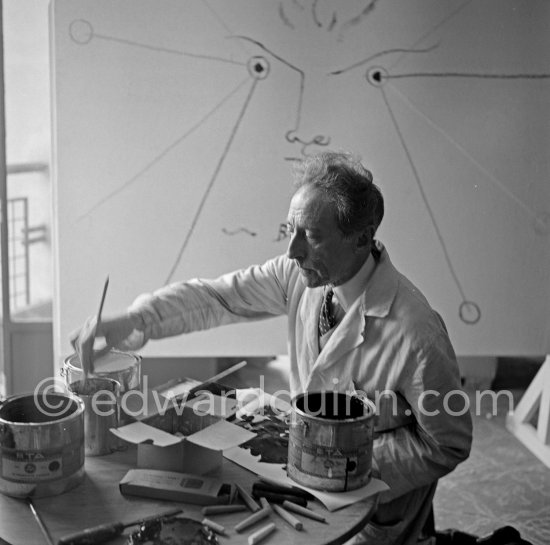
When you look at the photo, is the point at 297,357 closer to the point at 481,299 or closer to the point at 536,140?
the point at 481,299

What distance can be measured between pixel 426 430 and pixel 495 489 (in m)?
1.44

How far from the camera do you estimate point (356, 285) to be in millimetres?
1486

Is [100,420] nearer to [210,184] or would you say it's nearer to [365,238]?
[365,238]

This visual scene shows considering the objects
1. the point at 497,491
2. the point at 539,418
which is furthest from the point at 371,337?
the point at 539,418

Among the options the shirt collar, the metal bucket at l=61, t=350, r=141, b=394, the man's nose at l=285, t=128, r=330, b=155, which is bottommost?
the metal bucket at l=61, t=350, r=141, b=394

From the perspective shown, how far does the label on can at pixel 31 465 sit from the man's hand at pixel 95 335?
Answer: 0.73ft

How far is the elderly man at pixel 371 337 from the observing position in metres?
1.31

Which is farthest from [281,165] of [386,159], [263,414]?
[263,414]

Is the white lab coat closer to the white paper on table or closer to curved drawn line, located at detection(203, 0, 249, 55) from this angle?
the white paper on table

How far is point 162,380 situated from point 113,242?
3.15 ft

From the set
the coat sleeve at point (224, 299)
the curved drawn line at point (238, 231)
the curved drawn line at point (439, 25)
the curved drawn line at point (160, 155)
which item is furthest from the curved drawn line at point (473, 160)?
the coat sleeve at point (224, 299)

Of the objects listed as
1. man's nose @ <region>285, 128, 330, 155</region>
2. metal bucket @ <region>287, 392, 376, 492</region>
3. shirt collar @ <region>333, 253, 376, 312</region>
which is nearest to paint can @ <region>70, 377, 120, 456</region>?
metal bucket @ <region>287, 392, 376, 492</region>

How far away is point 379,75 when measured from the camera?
2.30 m

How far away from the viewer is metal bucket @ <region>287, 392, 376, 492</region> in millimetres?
1045
